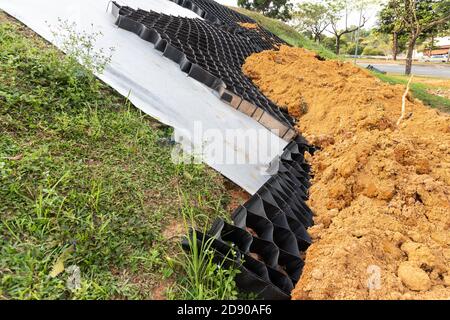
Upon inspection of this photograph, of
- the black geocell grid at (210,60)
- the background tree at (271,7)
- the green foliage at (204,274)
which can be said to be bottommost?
the green foliage at (204,274)

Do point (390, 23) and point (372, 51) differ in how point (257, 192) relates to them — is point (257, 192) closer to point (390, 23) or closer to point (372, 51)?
point (390, 23)

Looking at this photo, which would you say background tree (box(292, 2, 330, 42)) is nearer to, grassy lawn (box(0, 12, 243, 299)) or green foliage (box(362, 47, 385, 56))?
green foliage (box(362, 47, 385, 56))

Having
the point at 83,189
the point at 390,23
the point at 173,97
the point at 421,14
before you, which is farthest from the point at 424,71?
the point at 83,189

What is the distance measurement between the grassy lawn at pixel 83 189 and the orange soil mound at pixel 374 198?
84cm

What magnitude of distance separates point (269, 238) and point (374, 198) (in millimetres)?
929

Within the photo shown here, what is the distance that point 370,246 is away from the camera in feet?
6.25

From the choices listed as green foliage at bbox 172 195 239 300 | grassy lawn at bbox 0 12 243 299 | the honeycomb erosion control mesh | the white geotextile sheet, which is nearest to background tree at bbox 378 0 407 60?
the honeycomb erosion control mesh

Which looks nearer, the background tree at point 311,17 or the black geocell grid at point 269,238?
the black geocell grid at point 269,238

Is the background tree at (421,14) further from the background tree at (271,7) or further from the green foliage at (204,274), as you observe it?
the green foliage at (204,274)

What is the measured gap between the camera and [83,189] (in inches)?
83.0

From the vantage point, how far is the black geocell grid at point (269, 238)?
1.82 m

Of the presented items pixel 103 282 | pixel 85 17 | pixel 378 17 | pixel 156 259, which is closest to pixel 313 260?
pixel 156 259

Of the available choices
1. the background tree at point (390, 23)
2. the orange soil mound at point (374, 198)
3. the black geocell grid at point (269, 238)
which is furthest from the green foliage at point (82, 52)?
the background tree at point (390, 23)

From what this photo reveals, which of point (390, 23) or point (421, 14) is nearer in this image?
point (421, 14)
